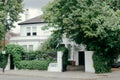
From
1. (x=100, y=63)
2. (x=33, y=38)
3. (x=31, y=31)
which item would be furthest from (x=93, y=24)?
(x=31, y=31)

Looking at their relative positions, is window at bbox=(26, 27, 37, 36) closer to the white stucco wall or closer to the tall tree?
the white stucco wall

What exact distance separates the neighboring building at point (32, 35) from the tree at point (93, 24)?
1576 centimetres

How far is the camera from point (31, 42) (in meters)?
55.0

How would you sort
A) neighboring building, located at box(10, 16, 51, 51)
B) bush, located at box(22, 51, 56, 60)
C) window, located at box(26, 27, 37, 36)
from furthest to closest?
window, located at box(26, 27, 37, 36) → neighboring building, located at box(10, 16, 51, 51) → bush, located at box(22, 51, 56, 60)

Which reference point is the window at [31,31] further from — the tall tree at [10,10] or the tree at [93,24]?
the tree at [93,24]

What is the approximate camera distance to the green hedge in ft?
134

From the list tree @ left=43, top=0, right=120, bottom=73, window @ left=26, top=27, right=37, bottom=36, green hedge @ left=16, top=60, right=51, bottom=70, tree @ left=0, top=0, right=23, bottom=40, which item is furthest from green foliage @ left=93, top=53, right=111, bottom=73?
window @ left=26, top=27, right=37, bottom=36

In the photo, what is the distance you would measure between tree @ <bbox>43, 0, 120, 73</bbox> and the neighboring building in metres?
15.8

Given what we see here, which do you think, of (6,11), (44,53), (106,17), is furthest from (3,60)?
(106,17)

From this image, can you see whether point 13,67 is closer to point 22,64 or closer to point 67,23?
point 22,64

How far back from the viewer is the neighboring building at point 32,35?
54.4 m

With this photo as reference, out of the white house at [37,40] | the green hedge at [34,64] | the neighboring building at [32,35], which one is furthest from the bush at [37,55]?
the neighboring building at [32,35]

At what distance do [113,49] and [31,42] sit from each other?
2075 centimetres

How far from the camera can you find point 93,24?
3416cm
